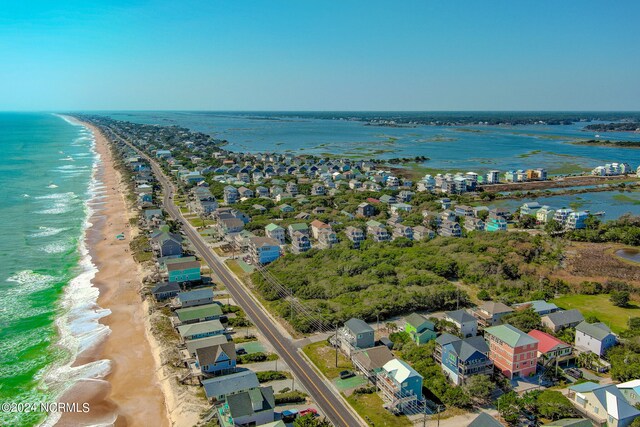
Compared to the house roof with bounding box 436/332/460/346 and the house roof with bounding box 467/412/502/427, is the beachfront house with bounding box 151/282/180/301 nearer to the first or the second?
the house roof with bounding box 436/332/460/346

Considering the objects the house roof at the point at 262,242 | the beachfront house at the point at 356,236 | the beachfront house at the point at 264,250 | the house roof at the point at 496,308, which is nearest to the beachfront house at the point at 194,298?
the beachfront house at the point at 264,250

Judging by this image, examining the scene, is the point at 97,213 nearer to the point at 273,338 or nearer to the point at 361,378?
the point at 273,338

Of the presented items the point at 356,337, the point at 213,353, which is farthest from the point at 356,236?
the point at 213,353

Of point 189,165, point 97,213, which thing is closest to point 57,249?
point 97,213

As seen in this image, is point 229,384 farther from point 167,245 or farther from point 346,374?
point 167,245

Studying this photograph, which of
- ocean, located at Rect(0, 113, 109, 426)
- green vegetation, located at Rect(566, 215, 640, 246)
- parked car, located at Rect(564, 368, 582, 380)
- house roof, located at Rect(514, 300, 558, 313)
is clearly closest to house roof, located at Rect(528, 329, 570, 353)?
parked car, located at Rect(564, 368, 582, 380)
